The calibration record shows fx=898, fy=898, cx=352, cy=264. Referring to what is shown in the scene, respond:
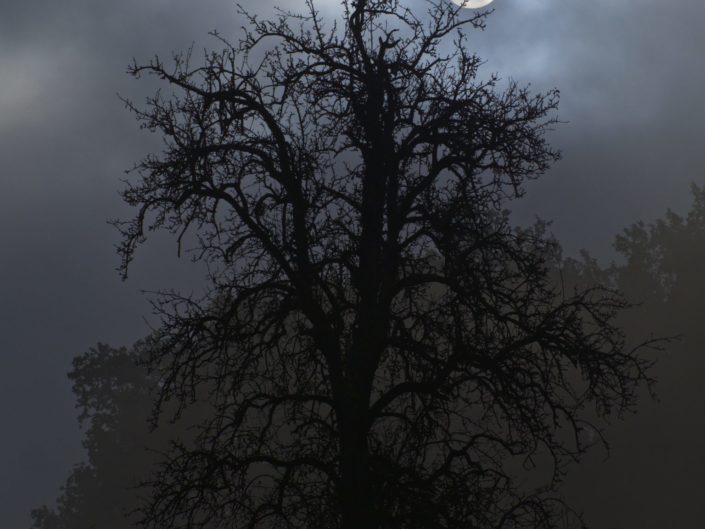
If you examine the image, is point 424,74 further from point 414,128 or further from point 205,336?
point 205,336

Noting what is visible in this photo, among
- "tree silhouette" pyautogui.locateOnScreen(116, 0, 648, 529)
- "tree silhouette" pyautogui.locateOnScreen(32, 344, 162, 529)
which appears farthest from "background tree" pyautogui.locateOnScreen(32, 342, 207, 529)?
"tree silhouette" pyautogui.locateOnScreen(116, 0, 648, 529)

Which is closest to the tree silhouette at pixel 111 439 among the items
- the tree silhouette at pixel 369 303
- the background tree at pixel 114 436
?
the background tree at pixel 114 436

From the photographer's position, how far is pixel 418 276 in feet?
38.4

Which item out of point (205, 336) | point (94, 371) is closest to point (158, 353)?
point (205, 336)

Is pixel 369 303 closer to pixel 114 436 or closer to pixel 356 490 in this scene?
pixel 356 490

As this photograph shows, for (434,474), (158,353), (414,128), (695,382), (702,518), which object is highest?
(695,382)

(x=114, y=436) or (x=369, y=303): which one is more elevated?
(x=114, y=436)

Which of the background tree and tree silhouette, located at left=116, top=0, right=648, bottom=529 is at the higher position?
the background tree

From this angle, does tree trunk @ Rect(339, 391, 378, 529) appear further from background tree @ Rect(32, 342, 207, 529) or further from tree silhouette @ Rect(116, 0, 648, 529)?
background tree @ Rect(32, 342, 207, 529)

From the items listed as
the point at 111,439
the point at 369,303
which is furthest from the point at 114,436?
the point at 369,303

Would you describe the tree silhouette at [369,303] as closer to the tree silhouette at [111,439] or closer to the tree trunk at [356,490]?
the tree trunk at [356,490]

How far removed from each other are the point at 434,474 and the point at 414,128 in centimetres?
477

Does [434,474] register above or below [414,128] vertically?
below

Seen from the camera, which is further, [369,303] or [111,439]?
[111,439]
